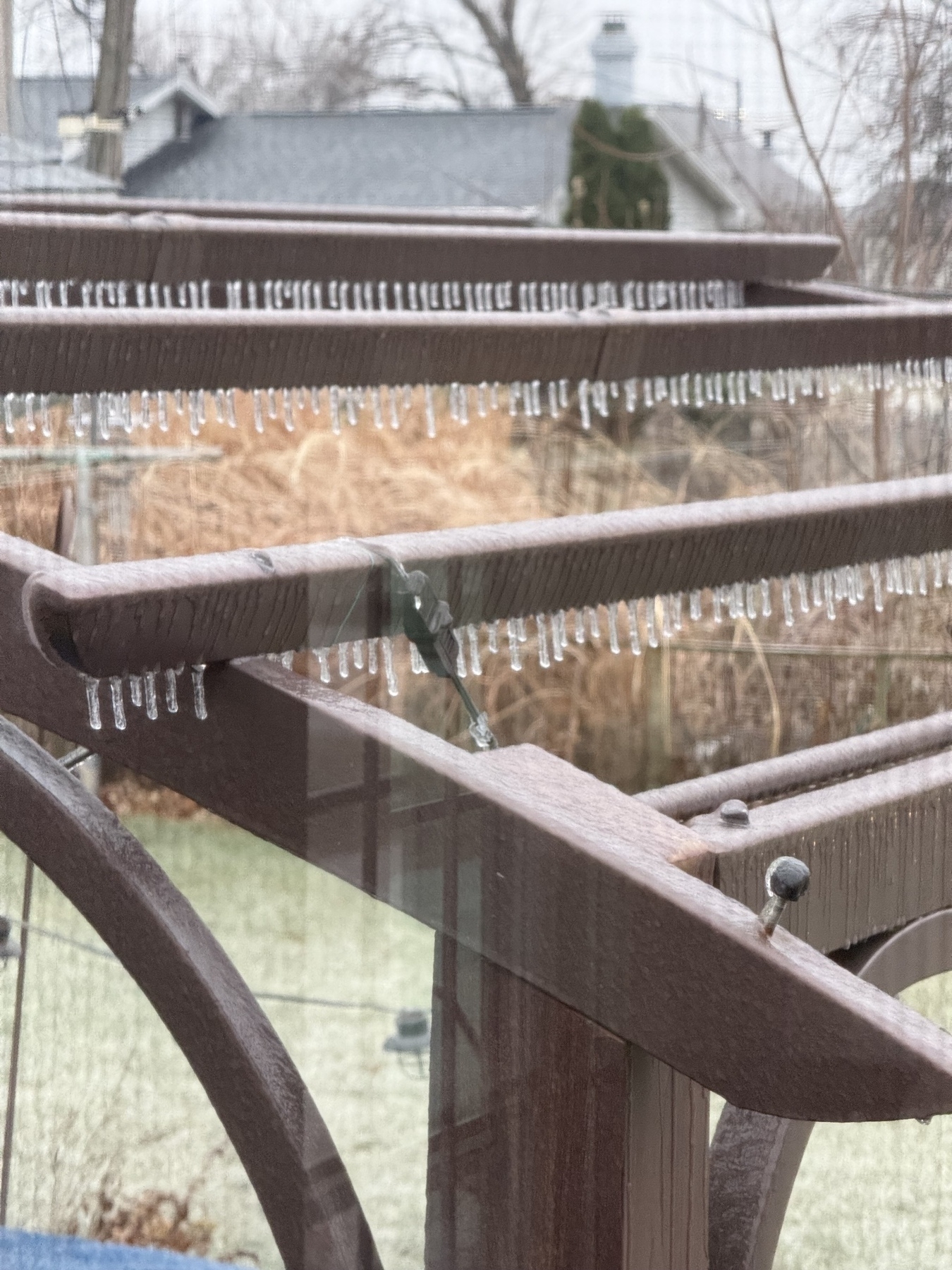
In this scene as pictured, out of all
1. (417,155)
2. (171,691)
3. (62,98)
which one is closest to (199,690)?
(171,691)

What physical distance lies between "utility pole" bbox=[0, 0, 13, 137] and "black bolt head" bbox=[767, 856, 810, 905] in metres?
0.74

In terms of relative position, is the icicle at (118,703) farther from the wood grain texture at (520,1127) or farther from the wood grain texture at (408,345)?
the wood grain texture at (408,345)

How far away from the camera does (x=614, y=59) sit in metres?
1.08

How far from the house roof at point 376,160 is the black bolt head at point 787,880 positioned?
83 cm

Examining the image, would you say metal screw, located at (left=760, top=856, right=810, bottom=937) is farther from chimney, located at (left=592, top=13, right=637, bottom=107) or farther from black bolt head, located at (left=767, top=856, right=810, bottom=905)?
chimney, located at (left=592, top=13, right=637, bottom=107)

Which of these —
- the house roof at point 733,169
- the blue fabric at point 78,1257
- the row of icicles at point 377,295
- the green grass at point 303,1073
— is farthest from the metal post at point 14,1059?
the house roof at point 733,169

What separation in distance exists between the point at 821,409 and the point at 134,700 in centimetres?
143

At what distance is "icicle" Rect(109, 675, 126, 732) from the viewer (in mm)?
318

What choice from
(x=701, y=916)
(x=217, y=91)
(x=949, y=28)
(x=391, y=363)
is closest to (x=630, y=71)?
(x=949, y=28)

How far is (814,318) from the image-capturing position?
794 millimetres

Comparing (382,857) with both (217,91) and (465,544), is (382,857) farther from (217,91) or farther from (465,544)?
(217,91)

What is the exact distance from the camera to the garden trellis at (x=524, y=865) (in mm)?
283

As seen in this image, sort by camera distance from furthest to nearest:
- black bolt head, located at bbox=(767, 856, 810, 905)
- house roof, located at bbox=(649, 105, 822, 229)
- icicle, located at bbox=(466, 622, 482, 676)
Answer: house roof, located at bbox=(649, 105, 822, 229) < icicle, located at bbox=(466, 622, 482, 676) < black bolt head, located at bbox=(767, 856, 810, 905)

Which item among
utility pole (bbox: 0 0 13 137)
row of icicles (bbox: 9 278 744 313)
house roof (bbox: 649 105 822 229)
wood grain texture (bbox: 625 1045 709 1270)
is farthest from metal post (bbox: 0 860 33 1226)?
house roof (bbox: 649 105 822 229)
